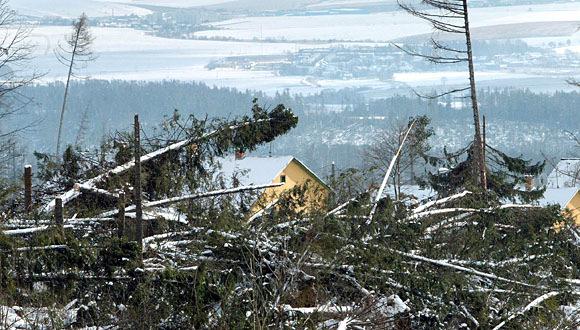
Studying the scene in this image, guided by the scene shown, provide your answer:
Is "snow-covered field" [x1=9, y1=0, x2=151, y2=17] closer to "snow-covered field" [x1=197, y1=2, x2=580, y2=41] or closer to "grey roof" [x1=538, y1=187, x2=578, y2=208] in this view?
"snow-covered field" [x1=197, y1=2, x2=580, y2=41]

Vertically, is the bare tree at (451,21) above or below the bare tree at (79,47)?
above

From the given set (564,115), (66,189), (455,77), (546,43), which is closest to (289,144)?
(564,115)

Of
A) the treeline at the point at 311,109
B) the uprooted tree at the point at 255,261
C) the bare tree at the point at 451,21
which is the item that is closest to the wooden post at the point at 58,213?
the uprooted tree at the point at 255,261

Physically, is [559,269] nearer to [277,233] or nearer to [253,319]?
[277,233]

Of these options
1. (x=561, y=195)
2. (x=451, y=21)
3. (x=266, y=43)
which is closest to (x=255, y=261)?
(x=451, y=21)

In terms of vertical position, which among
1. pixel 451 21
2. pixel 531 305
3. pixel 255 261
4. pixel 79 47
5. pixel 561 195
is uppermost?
pixel 451 21

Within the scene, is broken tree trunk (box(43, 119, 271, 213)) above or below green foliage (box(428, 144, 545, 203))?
above

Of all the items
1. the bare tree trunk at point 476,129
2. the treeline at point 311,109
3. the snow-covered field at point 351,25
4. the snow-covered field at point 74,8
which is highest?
the bare tree trunk at point 476,129

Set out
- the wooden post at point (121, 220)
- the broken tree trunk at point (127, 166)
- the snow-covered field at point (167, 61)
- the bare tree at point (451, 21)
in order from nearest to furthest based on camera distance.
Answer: the wooden post at point (121, 220)
the broken tree trunk at point (127, 166)
the bare tree at point (451, 21)
the snow-covered field at point (167, 61)

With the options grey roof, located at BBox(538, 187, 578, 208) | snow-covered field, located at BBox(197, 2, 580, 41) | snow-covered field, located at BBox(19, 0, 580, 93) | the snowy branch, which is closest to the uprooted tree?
the snowy branch

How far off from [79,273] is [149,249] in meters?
0.85

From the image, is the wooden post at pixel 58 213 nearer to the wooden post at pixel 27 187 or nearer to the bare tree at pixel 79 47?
the wooden post at pixel 27 187

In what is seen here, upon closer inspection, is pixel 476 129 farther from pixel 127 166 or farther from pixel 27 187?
pixel 27 187

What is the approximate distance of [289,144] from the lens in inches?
4094
